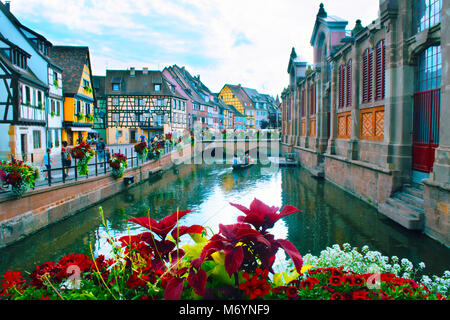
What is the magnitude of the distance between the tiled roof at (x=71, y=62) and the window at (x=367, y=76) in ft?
90.3

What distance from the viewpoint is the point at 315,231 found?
12.8 m

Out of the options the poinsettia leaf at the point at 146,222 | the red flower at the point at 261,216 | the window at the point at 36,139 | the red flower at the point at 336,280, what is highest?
the window at the point at 36,139

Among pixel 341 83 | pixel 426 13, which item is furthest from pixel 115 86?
pixel 426 13

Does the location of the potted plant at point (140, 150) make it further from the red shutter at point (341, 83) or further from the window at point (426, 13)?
the window at point (426, 13)

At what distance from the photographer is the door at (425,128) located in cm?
1253

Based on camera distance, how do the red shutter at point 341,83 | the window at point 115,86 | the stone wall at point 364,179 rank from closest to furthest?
the stone wall at point 364,179, the red shutter at point 341,83, the window at point 115,86

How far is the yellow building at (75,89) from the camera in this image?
3481cm

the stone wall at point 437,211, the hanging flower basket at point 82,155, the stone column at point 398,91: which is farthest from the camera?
the hanging flower basket at point 82,155

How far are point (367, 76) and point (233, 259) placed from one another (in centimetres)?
1897

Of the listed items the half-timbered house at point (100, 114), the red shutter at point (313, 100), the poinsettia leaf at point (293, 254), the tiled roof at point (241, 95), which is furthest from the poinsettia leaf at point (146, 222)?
the tiled roof at point (241, 95)

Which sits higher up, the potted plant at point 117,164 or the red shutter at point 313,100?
the red shutter at point 313,100

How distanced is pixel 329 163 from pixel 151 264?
23.4 m

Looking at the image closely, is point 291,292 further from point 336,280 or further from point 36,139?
point 36,139

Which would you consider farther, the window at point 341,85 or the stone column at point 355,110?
the window at point 341,85
